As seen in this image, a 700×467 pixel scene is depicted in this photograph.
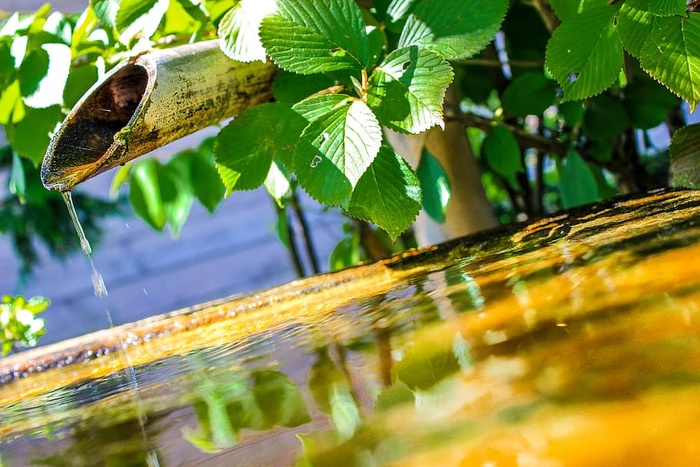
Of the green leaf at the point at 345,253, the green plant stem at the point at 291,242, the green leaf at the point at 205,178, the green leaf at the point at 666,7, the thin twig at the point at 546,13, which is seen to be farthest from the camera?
the green plant stem at the point at 291,242

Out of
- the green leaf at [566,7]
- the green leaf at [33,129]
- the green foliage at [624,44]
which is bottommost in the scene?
the green foliage at [624,44]

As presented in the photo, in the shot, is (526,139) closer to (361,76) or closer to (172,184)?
(361,76)

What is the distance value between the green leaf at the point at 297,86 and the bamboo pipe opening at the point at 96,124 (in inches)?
5.5

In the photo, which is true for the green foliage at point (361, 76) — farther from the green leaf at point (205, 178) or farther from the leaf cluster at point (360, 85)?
the green leaf at point (205, 178)

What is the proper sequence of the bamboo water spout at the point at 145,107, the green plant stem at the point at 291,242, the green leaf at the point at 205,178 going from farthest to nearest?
the green plant stem at the point at 291,242 → the green leaf at the point at 205,178 → the bamboo water spout at the point at 145,107

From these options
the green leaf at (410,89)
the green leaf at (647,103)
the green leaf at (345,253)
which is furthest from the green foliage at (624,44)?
the green leaf at (345,253)

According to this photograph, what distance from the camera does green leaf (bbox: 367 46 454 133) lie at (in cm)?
67

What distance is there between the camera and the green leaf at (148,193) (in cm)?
128

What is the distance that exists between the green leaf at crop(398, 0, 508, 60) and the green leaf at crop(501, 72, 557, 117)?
→ 0.33 metres

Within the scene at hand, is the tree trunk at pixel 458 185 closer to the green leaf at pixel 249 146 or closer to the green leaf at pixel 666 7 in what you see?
the green leaf at pixel 249 146

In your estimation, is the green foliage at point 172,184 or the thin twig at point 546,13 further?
the green foliage at point 172,184

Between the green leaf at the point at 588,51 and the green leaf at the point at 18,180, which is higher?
the green leaf at the point at 18,180

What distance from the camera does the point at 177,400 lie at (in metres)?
0.56

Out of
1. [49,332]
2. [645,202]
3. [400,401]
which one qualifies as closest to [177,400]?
[400,401]
